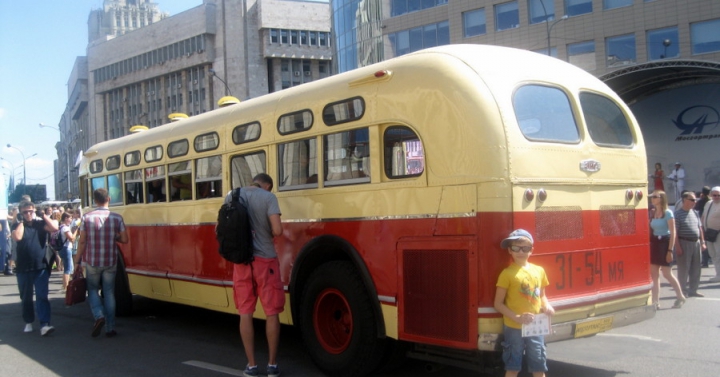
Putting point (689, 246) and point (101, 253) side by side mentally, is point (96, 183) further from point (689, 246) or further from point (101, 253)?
point (689, 246)

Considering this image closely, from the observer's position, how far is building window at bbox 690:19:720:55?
105ft

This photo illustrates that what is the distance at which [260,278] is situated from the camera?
6676 millimetres

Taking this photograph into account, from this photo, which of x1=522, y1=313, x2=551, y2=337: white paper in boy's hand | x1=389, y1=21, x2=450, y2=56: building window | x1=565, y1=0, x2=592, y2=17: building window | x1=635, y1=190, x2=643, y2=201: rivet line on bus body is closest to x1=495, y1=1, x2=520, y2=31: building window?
x1=565, y1=0, x2=592, y2=17: building window

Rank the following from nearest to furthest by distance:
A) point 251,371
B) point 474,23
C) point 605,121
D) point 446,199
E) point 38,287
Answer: point 446,199 < point 605,121 < point 251,371 < point 38,287 < point 474,23

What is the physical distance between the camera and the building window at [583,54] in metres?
36.0

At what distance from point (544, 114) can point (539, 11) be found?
33682 millimetres

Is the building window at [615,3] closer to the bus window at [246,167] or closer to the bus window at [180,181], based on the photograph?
the bus window at [180,181]

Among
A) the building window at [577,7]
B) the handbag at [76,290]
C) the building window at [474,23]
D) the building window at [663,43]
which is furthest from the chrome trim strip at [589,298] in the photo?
the building window at [474,23]

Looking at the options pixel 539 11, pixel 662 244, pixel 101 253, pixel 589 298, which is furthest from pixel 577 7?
pixel 589 298

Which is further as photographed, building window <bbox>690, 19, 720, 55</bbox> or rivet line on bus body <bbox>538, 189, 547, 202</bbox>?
building window <bbox>690, 19, 720, 55</bbox>

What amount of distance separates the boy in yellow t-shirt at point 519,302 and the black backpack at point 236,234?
247 centimetres

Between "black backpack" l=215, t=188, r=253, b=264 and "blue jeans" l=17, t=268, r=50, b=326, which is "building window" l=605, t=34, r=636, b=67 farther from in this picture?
"black backpack" l=215, t=188, r=253, b=264

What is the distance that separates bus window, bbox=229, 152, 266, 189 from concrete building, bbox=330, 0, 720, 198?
20.9 metres

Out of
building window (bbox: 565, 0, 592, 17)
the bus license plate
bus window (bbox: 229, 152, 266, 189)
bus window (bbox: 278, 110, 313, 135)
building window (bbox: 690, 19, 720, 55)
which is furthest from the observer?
building window (bbox: 565, 0, 592, 17)
